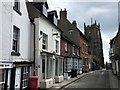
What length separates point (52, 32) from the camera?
81.9 feet

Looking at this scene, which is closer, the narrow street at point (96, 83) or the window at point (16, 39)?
the window at point (16, 39)

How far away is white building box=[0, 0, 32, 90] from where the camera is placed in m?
13.7

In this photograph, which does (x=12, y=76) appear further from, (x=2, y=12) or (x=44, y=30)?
(x=44, y=30)

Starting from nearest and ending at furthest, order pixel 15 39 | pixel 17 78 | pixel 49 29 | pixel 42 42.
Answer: pixel 17 78
pixel 15 39
pixel 42 42
pixel 49 29

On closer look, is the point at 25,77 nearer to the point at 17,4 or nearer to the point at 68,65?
the point at 17,4

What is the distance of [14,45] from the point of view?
15953mm

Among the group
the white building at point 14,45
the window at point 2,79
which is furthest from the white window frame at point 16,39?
the window at point 2,79

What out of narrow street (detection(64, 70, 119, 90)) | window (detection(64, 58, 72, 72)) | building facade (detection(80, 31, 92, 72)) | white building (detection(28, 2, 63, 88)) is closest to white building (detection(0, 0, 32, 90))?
white building (detection(28, 2, 63, 88))

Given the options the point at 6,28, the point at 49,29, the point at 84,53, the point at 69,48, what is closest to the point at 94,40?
the point at 84,53

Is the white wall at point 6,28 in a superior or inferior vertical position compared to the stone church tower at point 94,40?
inferior

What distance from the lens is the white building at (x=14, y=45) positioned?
13656 mm

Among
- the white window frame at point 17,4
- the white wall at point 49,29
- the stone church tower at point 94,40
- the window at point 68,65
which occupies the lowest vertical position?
the window at point 68,65

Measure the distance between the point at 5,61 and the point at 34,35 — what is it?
633cm

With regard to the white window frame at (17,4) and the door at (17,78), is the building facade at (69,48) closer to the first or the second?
the door at (17,78)
